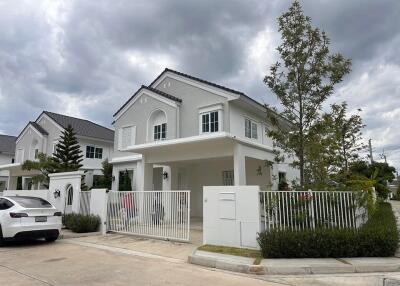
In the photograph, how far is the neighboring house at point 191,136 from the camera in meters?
15.0

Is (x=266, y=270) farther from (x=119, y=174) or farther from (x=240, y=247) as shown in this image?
(x=119, y=174)

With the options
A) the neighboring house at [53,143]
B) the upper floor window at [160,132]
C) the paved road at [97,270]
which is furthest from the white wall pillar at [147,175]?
the neighboring house at [53,143]

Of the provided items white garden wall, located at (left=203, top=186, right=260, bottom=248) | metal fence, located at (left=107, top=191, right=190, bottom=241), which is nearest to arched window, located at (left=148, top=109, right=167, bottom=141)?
metal fence, located at (left=107, top=191, right=190, bottom=241)

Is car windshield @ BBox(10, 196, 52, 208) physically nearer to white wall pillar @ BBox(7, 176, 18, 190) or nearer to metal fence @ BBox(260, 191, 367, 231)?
metal fence @ BBox(260, 191, 367, 231)

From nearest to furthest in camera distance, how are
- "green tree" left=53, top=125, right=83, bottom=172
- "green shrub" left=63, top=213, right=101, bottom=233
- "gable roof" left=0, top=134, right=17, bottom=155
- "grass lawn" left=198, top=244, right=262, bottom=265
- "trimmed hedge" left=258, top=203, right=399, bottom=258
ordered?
1. "trimmed hedge" left=258, top=203, right=399, bottom=258
2. "grass lawn" left=198, top=244, right=262, bottom=265
3. "green shrub" left=63, top=213, right=101, bottom=233
4. "green tree" left=53, top=125, right=83, bottom=172
5. "gable roof" left=0, top=134, right=17, bottom=155

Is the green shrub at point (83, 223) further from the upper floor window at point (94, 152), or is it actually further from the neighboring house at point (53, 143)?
the upper floor window at point (94, 152)

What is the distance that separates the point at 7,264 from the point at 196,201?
41.2 ft

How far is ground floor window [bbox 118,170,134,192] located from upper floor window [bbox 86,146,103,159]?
24.6 ft

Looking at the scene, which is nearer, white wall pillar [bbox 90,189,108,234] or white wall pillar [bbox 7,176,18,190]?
white wall pillar [bbox 90,189,108,234]

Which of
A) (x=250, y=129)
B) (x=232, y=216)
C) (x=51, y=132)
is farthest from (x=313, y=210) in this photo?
(x=51, y=132)

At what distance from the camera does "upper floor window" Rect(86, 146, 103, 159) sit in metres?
29.1

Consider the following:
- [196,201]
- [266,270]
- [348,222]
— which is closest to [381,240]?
[348,222]

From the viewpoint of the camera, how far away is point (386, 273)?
6801 mm

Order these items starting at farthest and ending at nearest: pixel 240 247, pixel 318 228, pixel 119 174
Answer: pixel 119 174 → pixel 240 247 → pixel 318 228
